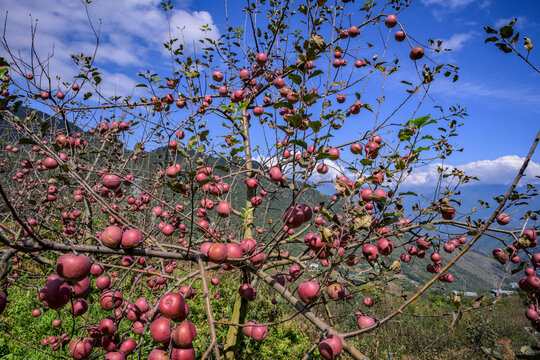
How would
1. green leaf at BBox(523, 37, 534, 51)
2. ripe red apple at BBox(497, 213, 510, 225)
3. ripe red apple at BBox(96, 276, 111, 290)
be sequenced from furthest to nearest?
ripe red apple at BBox(497, 213, 510, 225), ripe red apple at BBox(96, 276, 111, 290), green leaf at BBox(523, 37, 534, 51)

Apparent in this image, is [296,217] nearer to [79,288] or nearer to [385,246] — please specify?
[385,246]

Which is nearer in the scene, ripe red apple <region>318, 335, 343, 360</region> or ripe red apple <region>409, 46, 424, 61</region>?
ripe red apple <region>318, 335, 343, 360</region>

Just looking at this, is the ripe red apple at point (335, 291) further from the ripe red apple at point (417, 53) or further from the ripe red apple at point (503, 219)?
the ripe red apple at point (417, 53)

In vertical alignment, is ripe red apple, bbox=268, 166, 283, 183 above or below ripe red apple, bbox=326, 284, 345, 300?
above

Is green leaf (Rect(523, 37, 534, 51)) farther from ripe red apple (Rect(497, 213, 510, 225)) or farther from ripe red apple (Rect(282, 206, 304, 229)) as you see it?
ripe red apple (Rect(497, 213, 510, 225))

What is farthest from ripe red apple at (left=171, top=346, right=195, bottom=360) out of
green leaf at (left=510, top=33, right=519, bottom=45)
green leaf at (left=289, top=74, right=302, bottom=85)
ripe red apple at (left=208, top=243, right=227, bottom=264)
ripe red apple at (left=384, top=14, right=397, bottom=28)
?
ripe red apple at (left=384, top=14, right=397, bottom=28)

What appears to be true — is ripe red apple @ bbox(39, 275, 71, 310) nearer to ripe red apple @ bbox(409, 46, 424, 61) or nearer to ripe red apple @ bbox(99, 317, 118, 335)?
ripe red apple @ bbox(99, 317, 118, 335)

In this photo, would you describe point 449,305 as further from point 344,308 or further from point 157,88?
point 157,88

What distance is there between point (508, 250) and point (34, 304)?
828cm

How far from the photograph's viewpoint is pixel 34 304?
18.6 feet

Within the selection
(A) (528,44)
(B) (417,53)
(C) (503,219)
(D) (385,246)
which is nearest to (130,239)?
(D) (385,246)

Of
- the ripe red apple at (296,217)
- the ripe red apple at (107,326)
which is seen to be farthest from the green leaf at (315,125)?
the ripe red apple at (107,326)

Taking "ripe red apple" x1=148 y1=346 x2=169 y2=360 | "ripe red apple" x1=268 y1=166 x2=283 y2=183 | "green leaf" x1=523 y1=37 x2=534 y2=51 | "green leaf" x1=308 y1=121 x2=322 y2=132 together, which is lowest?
"ripe red apple" x1=148 y1=346 x2=169 y2=360

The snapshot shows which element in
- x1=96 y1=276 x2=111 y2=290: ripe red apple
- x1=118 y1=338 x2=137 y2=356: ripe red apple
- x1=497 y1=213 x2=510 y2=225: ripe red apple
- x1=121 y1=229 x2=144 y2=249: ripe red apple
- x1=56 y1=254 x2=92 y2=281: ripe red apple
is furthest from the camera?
x1=497 y1=213 x2=510 y2=225: ripe red apple
